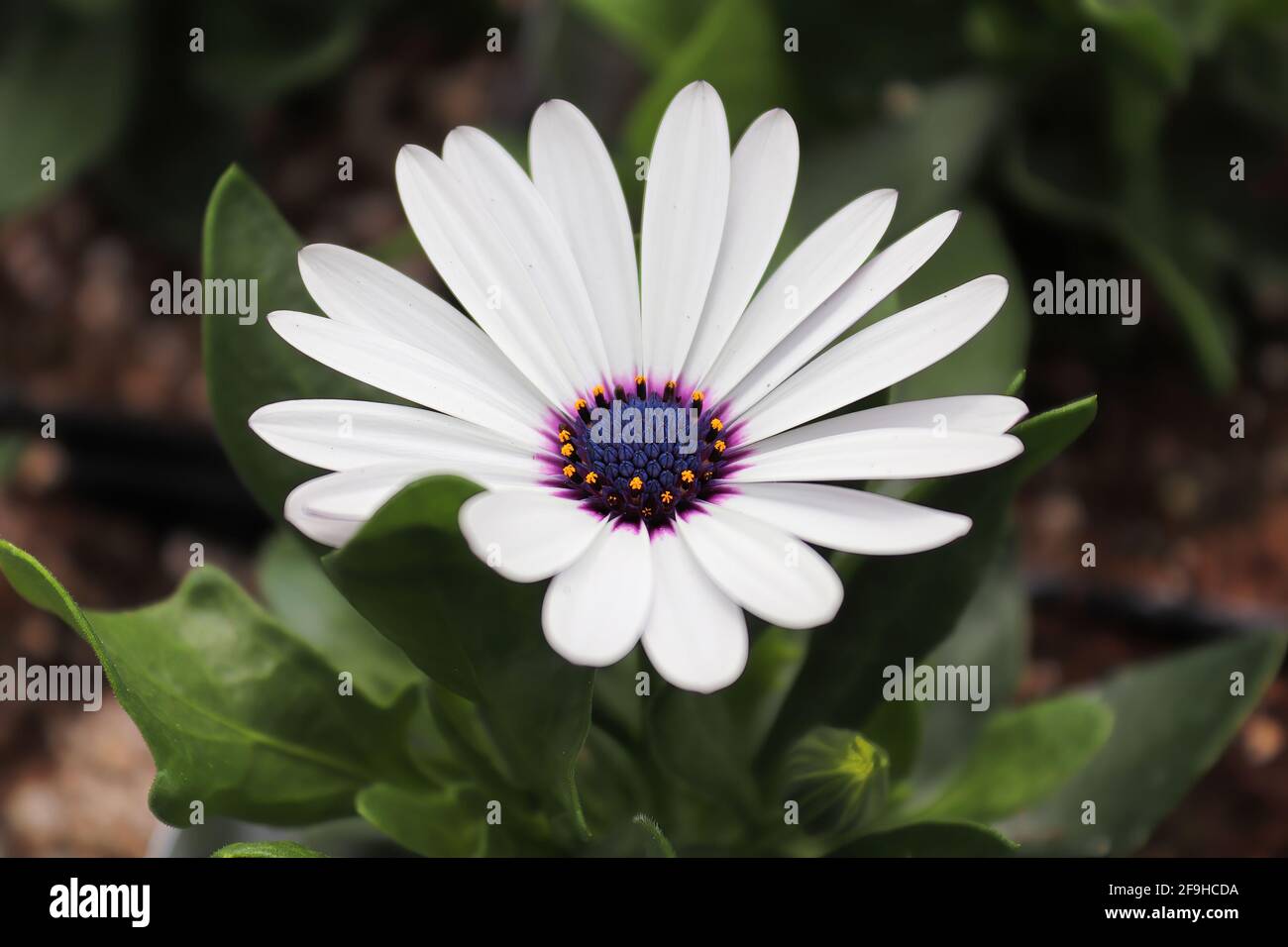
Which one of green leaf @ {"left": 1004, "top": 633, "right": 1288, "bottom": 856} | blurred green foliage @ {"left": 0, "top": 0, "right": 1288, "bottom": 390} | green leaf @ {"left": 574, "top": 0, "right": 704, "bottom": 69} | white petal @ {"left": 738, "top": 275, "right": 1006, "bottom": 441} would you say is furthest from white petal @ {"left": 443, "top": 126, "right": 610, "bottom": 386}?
green leaf @ {"left": 574, "top": 0, "right": 704, "bottom": 69}

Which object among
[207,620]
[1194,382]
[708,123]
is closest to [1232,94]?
[1194,382]

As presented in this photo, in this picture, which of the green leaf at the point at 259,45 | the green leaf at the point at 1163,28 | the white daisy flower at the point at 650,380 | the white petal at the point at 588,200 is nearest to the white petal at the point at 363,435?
the white daisy flower at the point at 650,380

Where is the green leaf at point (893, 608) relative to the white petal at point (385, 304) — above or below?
below

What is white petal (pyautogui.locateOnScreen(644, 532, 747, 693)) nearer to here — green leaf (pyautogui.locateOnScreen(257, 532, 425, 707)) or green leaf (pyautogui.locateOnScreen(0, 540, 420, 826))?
green leaf (pyautogui.locateOnScreen(0, 540, 420, 826))

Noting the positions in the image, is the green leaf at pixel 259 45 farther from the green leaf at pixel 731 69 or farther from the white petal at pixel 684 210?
the white petal at pixel 684 210

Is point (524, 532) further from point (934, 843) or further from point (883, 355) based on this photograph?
point (934, 843)

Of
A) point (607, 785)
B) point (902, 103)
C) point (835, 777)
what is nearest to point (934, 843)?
point (835, 777)
